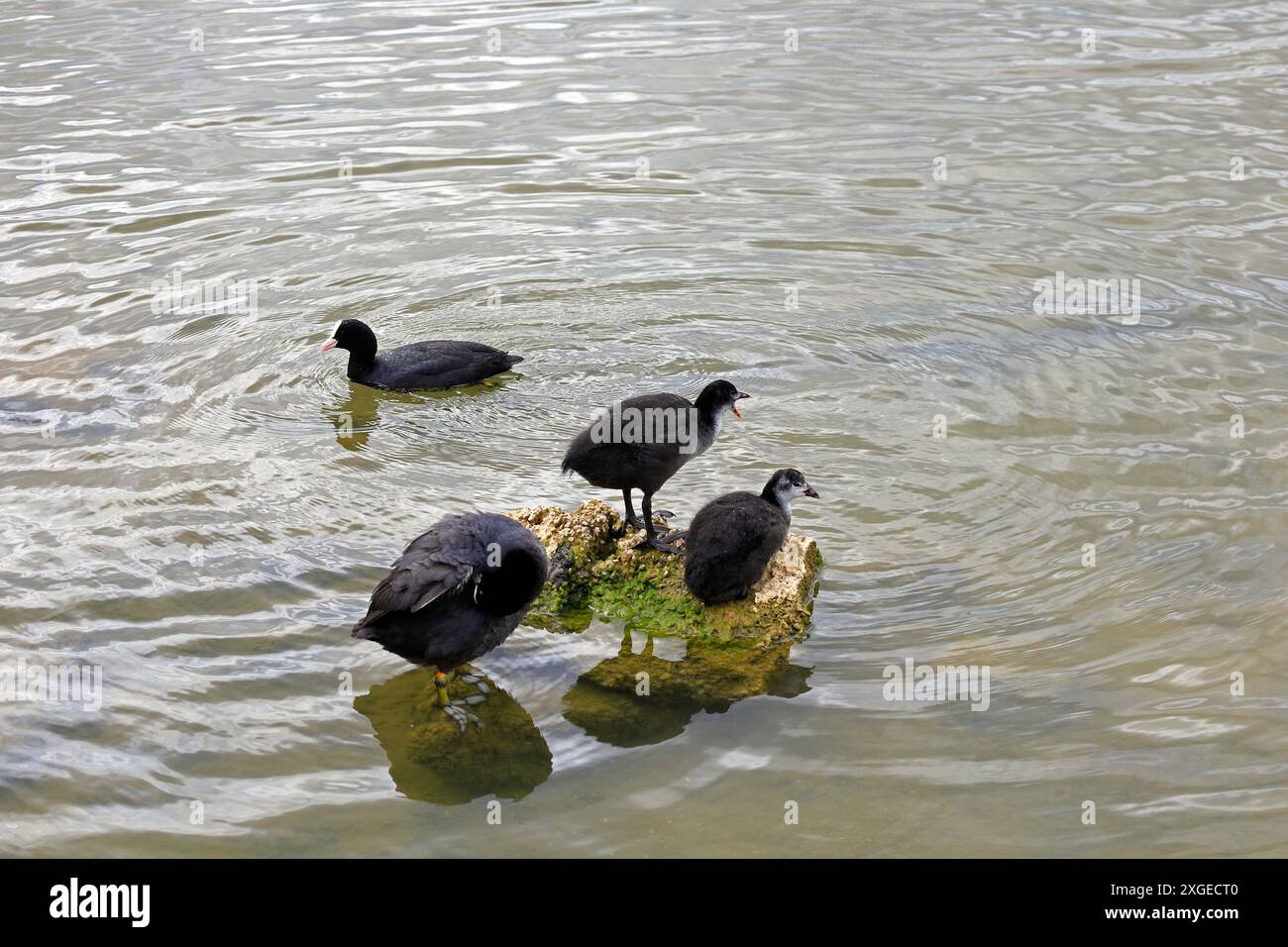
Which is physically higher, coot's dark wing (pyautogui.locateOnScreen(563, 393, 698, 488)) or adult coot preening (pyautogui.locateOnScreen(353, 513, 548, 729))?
coot's dark wing (pyautogui.locateOnScreen(563, 393, 698, 488))

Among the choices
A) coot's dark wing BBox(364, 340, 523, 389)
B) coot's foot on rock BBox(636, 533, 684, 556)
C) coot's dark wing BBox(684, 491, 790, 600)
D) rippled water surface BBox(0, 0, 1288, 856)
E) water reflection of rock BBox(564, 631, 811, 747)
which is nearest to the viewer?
rippled water surface BBox(0, 0, 1288, 856)

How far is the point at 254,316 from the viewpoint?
11.5 m

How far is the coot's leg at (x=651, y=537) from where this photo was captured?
23.8 feet

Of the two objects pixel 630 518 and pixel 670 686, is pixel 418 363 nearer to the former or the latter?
pixel 630 518

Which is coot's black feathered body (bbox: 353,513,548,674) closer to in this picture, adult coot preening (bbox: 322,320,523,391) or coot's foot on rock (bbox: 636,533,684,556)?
coot's foot on rock (bbox: 636,533,684,556)

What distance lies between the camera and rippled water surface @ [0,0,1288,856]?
19.4ft

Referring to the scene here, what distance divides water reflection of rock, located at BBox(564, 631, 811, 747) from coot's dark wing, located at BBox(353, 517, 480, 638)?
0.94m

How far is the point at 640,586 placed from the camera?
23.8 feet

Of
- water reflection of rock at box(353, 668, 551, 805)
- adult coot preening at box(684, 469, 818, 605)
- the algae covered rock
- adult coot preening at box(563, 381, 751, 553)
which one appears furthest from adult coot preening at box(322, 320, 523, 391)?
water reflection of rock at box(353, 668, 551, 805)

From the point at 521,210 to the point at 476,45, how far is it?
6.87 m

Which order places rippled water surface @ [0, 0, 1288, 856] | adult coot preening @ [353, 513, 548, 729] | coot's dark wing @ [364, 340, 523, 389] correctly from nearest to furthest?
rippled water surface @ [0, 0, 1288, 856]
adult coot preening @ [353, 513, 548, 729]
coot's dark wing @ [364, 340, 523, 389]

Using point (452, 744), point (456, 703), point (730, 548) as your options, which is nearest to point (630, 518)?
point (730, 548)

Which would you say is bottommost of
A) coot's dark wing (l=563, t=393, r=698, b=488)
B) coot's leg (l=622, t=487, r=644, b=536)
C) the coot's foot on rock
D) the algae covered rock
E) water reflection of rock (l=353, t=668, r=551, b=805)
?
water reflection of rock (l=353, t=668, r=551, b=805)

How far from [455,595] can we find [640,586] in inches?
56.4
